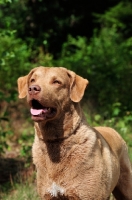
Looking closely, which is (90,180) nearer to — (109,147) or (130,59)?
(109,147)

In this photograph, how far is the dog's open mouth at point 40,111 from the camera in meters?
5.10

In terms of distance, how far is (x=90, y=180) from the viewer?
17.2 ft

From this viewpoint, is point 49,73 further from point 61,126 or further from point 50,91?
point 61,126

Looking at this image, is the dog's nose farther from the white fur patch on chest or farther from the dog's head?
the white fur patch on chest

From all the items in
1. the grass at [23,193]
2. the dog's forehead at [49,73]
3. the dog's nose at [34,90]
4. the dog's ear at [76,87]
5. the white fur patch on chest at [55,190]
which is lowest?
the grass at [23,193]

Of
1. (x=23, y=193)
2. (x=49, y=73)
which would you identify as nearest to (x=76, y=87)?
(x=49, y=73)

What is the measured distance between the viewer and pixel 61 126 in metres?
5.39

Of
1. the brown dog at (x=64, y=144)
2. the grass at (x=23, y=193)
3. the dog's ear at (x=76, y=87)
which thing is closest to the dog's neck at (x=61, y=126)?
the brown dog at (x=64, y=144)

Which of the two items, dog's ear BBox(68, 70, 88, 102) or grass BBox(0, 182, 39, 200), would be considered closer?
dog's ear BBox(68, 70, 88, 102)

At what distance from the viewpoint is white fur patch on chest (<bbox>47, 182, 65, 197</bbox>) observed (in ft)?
17.2

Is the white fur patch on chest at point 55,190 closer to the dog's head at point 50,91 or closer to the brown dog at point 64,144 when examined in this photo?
the brown dog at point 64,144

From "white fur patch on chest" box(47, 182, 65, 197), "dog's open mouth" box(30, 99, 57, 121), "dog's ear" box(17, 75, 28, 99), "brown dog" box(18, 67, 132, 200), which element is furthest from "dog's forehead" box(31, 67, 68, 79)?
"white fur patch on chest" box(47, 182, 65, 197)

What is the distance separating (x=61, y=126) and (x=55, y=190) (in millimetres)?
635

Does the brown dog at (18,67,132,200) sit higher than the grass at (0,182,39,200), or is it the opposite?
the brown dog at (18,67,132,200)
